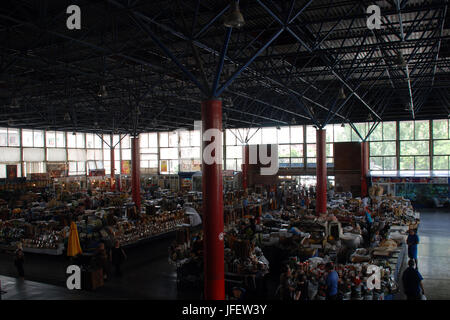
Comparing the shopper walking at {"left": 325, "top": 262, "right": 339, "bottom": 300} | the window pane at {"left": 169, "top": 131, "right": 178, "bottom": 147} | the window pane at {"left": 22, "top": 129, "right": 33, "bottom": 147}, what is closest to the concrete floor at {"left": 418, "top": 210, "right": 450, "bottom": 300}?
A: the shopper walking at {"left": 325, "top": 262, "right": 339, "bottom": 300}

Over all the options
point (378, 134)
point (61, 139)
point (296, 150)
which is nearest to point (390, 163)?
point (378, 134)

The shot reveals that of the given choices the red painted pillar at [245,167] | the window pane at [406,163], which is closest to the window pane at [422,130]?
the window pane at [406,163]

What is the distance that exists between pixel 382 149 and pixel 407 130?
2.55 meters

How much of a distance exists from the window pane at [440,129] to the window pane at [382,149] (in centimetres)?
334

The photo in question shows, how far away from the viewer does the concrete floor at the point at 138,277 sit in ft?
31.0

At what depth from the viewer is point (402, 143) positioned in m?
30.7

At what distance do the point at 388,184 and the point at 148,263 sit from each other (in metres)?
20.8

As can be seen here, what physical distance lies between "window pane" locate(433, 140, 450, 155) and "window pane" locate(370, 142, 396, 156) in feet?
10.6

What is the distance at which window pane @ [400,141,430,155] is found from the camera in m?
29.9

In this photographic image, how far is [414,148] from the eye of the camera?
3025 cm

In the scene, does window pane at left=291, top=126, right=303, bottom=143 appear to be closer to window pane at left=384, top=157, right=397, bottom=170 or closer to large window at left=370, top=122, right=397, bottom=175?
large window at left=370, top=122, right=397, bottom=175
